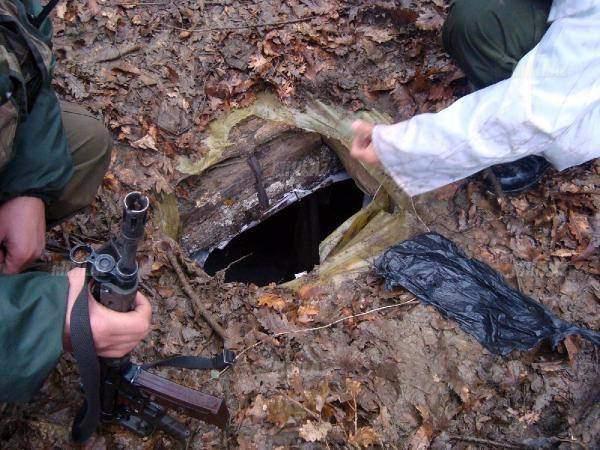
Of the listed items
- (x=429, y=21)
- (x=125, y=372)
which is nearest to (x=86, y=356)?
(x=125, y=372)

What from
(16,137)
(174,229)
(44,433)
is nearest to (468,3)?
(174,229)

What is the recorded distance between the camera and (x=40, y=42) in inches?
99.0

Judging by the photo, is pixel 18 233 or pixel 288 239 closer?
pixel 18 233

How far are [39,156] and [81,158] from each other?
1.55 feet

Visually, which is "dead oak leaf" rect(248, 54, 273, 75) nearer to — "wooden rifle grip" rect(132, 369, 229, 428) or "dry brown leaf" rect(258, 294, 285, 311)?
"dry brown leaf" rect(258, 294, 285, 311)

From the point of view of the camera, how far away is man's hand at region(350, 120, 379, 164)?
3023mm

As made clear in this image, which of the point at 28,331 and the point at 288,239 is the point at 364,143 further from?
the point at 288,239

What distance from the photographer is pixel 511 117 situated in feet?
8.38

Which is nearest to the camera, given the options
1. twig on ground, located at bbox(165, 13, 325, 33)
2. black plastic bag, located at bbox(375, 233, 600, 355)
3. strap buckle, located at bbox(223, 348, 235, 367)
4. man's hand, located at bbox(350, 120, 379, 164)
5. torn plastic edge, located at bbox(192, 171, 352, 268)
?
man's hand, located at bbox(350, 120, 379, 164)

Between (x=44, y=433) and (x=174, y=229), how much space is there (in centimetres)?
175

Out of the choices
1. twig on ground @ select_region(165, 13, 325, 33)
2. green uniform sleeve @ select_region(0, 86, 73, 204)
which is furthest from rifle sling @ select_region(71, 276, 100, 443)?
twig on ground @ select_region(165, 13, 325, 33)

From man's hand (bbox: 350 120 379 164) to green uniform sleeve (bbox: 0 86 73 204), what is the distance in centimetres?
160

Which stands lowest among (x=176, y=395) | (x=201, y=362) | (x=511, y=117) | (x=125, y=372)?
(x=201, y=362)

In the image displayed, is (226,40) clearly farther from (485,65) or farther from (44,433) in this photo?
(44,433)
